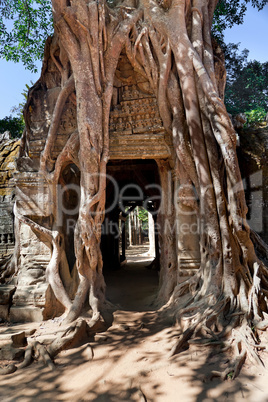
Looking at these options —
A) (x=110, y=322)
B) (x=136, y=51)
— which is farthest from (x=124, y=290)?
(x=136, y=51)

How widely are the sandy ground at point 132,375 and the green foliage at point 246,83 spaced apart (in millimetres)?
9354

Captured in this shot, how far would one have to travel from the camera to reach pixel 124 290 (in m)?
5.54

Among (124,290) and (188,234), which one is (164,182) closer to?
(188,234)

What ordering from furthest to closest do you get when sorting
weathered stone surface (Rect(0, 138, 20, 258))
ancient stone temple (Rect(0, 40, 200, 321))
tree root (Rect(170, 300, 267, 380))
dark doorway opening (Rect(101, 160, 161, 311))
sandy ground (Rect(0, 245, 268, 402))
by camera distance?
dark doorway opening (Rect(101, 160, 161, 311))
weathered stone surface (Rect(0, 138, 20, 258))
ancient stone temple (Rect(0, 40, 200, 321))
tree root (Rect(170, 300, 267, 380))
sandy ground (Rect(0, 245, 268, 402))

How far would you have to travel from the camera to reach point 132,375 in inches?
94.9

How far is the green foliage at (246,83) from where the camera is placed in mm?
10180

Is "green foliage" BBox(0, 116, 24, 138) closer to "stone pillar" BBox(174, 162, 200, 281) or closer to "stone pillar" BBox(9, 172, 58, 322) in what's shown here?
"stone pillar" BBox(9, 172, 58, 322)

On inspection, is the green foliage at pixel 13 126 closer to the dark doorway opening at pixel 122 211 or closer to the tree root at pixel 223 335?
the dark doorway opening at pixel 122 211

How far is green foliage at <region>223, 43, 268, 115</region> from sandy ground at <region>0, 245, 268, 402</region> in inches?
368

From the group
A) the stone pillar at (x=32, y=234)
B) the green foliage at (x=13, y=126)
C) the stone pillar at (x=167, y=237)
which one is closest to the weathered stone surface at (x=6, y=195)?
the stone pillar at (x=32, y=234)

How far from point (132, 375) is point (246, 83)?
34.9ft

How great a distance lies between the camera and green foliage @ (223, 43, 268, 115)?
10.2m

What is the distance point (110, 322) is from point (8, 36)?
7.03m

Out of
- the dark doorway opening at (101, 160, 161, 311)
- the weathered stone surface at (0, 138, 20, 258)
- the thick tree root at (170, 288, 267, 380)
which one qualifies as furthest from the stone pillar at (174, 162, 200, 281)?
the weathered stone surface at (0, 138, 20, 258)
